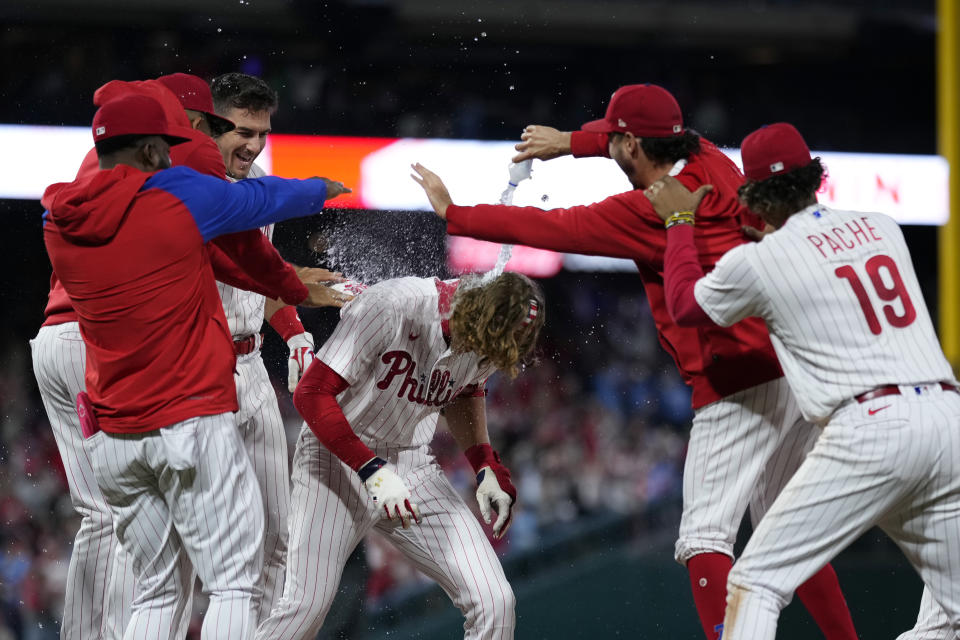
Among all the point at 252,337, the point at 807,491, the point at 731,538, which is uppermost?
the point at 252,337

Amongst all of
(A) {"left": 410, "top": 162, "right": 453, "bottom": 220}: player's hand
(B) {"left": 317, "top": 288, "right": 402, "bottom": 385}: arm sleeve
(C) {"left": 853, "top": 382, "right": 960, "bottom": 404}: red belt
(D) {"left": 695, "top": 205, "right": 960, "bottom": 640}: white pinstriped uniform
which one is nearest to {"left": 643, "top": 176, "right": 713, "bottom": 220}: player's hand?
(D) {"left": 695, "top": 205, "right": 960, "bottom": 640}: white pinstriped uniform

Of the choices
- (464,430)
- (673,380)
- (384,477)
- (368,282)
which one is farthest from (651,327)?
(384,477)

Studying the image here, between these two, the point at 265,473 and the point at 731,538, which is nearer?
the point at 731,538

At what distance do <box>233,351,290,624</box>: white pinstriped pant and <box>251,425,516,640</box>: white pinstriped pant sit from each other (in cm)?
24

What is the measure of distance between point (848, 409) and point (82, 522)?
227 cm

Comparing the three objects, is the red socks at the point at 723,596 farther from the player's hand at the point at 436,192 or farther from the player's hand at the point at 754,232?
the player's hand at the point at 436,192

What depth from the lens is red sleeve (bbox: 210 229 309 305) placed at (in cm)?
309

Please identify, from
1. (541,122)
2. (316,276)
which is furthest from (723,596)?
(541,122)

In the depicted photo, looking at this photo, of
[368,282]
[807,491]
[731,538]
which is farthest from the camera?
[368,282]

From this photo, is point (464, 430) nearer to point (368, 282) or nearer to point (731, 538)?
point (731, 538)

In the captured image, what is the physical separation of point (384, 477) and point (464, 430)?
22.2 inches

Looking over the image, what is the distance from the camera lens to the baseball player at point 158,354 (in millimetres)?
2539

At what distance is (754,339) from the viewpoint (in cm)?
302

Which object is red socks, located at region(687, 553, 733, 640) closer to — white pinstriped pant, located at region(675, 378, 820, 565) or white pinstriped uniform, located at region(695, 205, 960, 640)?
white pinstriped pant, located at region(675, 378, 820, 565)
